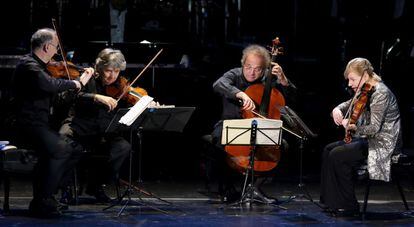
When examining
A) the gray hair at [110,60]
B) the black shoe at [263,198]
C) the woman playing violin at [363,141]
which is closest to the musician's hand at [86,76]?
the gray hair at [110,60]

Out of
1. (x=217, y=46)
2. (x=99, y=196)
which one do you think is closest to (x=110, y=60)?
(x=99, y=196)

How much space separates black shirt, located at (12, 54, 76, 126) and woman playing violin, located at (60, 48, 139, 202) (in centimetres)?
45

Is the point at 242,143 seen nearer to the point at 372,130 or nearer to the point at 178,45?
the point at 372,130

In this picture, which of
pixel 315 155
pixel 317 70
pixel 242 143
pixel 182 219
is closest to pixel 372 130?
pixel 242 143

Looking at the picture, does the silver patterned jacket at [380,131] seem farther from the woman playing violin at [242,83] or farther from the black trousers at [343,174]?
the woman playing violin at [242,83]

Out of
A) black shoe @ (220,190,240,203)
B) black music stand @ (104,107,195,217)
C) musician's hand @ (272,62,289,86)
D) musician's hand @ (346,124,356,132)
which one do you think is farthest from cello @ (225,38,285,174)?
musician's hand @ (346,124,356,132)

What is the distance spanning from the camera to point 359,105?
20.4ft

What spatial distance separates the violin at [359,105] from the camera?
20.3 ft

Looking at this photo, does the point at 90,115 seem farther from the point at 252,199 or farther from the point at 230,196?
the point at 252,199

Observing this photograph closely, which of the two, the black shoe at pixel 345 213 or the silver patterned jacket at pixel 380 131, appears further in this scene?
the black shoe at pixel 345 213

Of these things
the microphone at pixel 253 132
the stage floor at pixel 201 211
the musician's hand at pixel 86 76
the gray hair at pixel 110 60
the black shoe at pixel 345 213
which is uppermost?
the gray hair at pixel 110 60

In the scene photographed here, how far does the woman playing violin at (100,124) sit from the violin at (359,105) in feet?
6.07

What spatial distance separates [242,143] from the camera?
6645 mm

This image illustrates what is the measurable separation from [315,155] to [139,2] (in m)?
3.57
